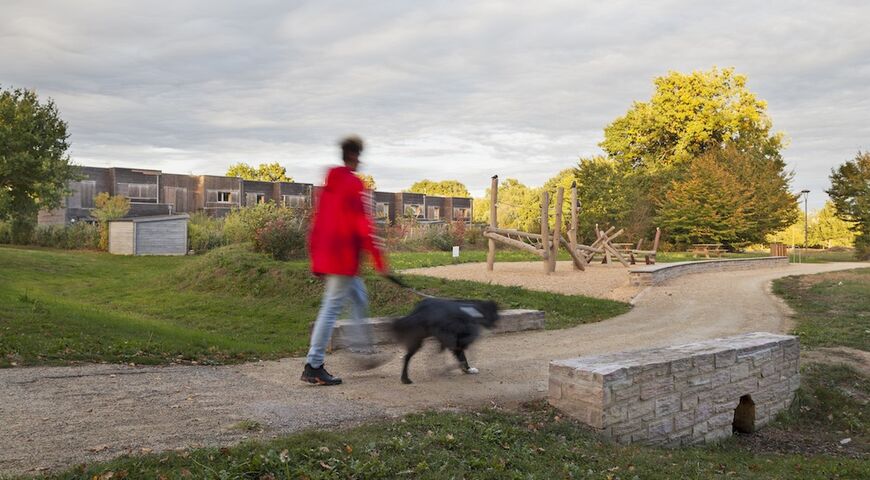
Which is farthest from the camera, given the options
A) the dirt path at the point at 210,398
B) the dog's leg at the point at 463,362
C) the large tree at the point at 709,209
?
the large tree at the point at 709,209

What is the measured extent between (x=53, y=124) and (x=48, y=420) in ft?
88.6

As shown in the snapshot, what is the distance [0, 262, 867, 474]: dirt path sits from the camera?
4211mm

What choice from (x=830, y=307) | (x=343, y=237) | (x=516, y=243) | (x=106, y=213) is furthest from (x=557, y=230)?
(x=106, y=213)

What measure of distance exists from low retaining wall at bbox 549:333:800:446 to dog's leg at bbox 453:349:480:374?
0.93 m

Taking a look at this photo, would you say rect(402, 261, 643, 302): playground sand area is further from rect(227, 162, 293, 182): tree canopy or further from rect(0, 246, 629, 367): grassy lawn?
rect(227, 162, 293, 182): tree canopy

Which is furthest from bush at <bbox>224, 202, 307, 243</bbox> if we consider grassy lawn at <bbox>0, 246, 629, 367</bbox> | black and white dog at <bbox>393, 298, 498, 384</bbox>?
black and white dog at <bbox>393, 298, 498, 384</bbox>

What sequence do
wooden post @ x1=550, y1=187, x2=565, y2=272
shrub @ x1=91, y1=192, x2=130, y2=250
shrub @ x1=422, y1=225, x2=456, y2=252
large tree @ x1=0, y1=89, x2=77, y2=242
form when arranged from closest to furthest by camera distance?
wooden post @ x1=550, y1=187, x2=565, y2=272 → large tree @ x1=0, y1=89, x2=77, y2=242 → shrub @ x1=91, y1=192, x2=130, y2=250 → shrub @ x1=422, y1=225, x2=456, y2=252

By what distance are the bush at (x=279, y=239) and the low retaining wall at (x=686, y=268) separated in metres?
10.4

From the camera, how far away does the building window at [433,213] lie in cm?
6300

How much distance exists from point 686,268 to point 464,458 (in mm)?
18415

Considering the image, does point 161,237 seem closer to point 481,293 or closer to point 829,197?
point 481,293

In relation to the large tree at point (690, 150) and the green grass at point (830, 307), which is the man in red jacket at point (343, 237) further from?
the large tree at point (690, 150)

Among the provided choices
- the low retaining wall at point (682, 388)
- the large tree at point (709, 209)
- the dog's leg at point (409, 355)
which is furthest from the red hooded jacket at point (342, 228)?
the large tree at point (709, 209)

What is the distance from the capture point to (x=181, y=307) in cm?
1492
